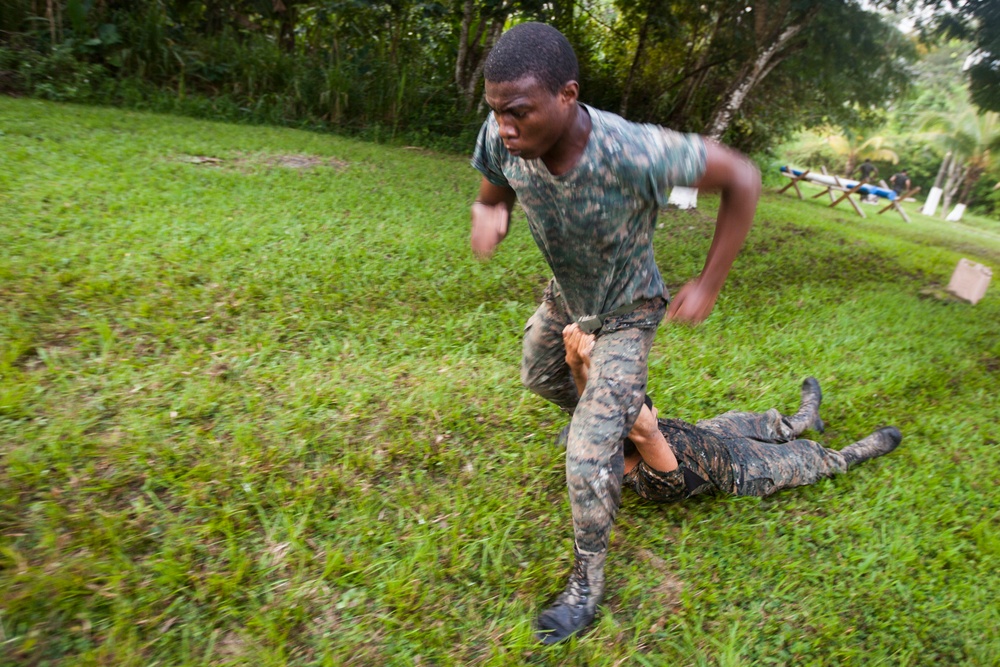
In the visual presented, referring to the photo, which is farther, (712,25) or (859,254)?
(712,25)

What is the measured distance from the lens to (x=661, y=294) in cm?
250

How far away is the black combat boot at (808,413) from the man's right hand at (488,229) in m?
2.21

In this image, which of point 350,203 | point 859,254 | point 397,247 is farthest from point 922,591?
point 859,254

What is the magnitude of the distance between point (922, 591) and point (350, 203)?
5720 millimetres

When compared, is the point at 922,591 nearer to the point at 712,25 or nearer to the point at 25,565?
the point at 25,565

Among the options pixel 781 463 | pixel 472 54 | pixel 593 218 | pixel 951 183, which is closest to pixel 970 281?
pixel 781 463

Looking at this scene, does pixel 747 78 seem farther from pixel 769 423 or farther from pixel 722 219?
pixel 722 219

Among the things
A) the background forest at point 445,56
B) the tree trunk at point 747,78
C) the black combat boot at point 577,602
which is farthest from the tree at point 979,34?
the black combat boot at point 577,602

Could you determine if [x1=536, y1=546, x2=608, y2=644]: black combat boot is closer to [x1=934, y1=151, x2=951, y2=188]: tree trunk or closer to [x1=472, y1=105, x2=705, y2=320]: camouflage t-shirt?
[x1=472, y1=105, x2=705, y2=320]: camouflage t-shirt

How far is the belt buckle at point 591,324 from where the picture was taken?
247 cm

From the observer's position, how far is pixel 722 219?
2.23 meters

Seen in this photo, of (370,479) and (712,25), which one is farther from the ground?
(712,25)

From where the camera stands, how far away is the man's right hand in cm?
239

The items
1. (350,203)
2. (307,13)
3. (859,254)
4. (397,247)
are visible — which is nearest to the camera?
(397,247)
